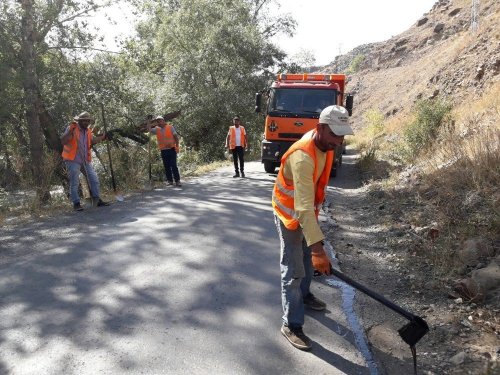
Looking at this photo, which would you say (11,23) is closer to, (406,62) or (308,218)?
(308,218)

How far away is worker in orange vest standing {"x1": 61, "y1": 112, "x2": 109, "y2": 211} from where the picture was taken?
25.6 feet

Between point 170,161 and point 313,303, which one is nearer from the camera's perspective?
point 313,303

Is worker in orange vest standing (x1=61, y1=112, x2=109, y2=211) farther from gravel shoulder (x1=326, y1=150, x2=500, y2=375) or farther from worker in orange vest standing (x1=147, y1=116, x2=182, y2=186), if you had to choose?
gravel shoulder (x1=326, y1=150, x2=500, y2=375)

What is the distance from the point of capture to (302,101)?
11.6m

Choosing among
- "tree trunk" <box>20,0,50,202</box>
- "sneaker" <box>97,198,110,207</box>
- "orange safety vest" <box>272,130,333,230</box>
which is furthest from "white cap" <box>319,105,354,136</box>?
"tree trunk" <box>20,0,50,202</box>

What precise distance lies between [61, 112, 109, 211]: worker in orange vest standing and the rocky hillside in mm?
13639

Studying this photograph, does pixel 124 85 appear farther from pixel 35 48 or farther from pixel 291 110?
pixel 291 110

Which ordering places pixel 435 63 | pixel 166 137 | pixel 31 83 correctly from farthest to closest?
pixel 435 63, pixel 166 137, pixel 31 83

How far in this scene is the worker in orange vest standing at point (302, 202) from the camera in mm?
3021

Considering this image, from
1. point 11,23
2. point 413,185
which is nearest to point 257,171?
point 413,185

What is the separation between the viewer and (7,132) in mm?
13711

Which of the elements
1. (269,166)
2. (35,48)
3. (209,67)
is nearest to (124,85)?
(35,48)

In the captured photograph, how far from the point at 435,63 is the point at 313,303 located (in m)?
33.5

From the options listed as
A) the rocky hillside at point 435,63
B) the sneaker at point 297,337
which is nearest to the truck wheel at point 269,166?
the rocky hillside at point 435,63
